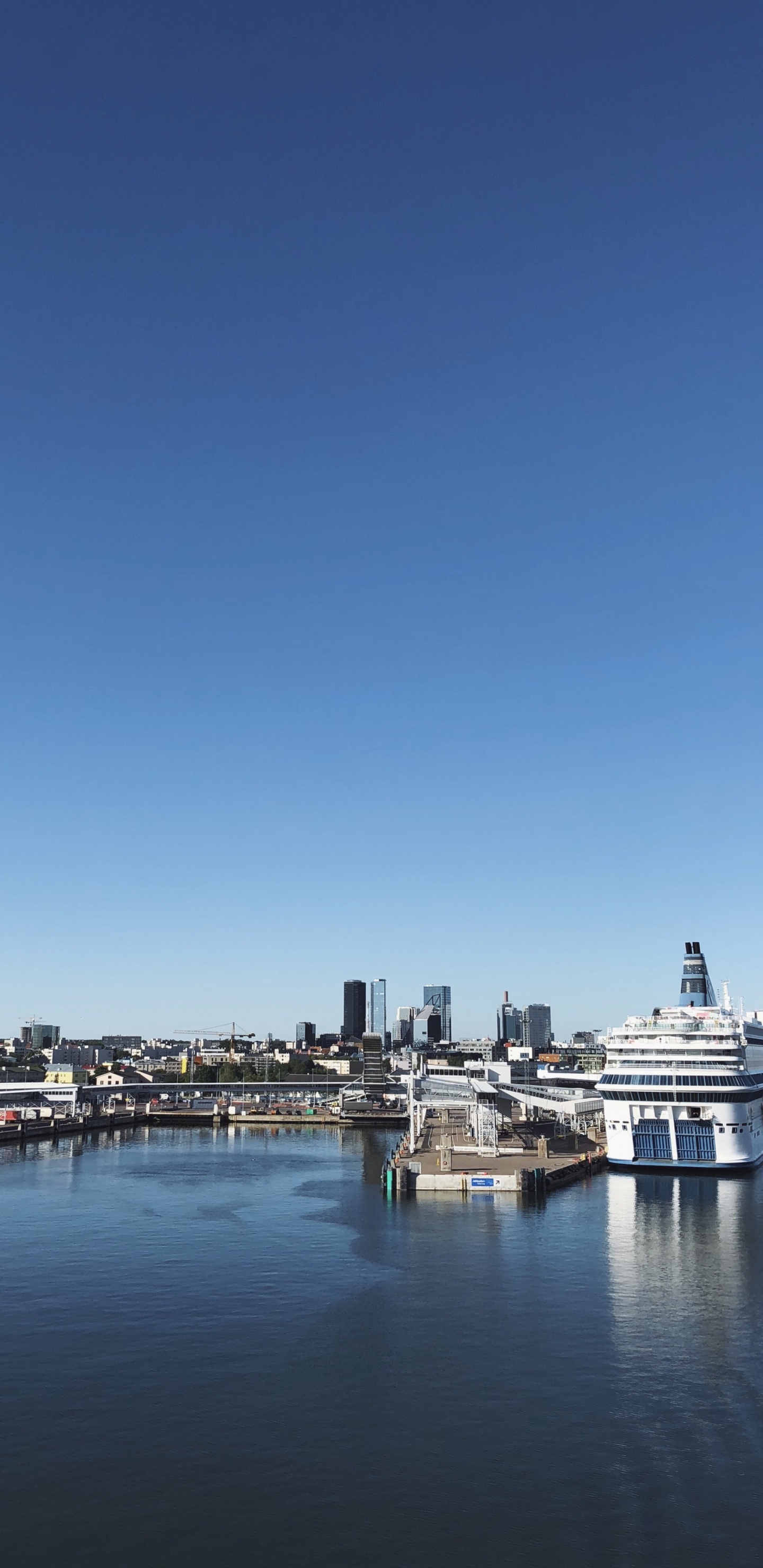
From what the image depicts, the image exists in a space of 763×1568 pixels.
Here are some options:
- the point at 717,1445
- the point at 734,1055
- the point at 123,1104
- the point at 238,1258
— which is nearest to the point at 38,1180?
the point at 238,1258

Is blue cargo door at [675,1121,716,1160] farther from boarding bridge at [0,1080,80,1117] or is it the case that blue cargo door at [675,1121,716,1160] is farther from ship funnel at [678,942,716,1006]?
boarding bridge at [0,1080,80,1117]

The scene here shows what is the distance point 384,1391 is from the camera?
3628 cm

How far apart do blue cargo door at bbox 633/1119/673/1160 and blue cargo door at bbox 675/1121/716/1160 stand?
36.5 inches

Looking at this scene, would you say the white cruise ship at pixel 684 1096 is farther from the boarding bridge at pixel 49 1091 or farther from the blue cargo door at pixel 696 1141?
the boarding bridge at pixel 49 1091

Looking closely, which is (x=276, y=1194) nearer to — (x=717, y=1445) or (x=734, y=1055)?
(x=734, y=1055)

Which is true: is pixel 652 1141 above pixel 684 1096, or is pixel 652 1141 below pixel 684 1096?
below

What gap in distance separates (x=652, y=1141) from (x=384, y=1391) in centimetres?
5680

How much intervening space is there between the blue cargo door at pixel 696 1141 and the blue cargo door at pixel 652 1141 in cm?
93

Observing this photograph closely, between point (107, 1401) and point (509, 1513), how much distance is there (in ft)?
50.6

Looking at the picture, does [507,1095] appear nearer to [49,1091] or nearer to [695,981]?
[695,981]

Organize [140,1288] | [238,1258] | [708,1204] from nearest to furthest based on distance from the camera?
[140,1288]
[238,1258]
[708,1204]

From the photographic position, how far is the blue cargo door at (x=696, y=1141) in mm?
85062

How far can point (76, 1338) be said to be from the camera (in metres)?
42.6

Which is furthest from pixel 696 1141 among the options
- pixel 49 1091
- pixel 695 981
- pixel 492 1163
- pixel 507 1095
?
pixel 49 1091
